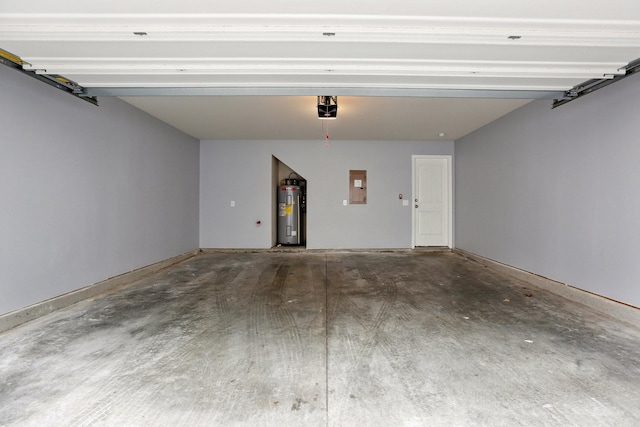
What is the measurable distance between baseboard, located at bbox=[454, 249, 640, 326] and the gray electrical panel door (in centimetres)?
437

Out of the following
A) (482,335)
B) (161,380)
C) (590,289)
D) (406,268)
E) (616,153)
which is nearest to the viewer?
(161,380)

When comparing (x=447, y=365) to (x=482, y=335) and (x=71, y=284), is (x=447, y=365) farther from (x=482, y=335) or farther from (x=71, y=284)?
(x=71, y=284)

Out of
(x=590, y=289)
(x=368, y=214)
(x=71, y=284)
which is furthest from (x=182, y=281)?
(x=590, y=289)

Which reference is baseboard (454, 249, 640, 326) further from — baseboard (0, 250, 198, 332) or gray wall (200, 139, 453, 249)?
baseboard (0, 250, 198, 332)

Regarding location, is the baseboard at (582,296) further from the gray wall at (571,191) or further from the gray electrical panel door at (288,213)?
the gray electrical panel door at (288,213)

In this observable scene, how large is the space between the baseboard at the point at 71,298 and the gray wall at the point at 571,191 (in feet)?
18.9

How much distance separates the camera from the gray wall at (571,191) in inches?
121

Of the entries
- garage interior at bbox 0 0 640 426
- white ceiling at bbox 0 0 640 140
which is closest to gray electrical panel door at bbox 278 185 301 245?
garage interior at bbox 0 0 640 426

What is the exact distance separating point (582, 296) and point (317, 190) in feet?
16.2

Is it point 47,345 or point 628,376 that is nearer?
point 628,376

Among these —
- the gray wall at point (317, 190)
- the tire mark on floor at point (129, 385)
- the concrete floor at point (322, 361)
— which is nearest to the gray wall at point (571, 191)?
the concrete floor at point (322, 361)

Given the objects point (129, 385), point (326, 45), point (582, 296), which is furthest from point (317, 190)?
point (129, 385)

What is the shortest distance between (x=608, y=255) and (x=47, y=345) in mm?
5273

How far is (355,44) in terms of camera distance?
2475mm
